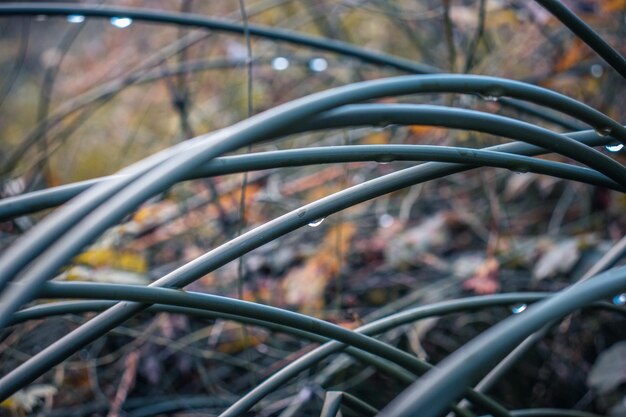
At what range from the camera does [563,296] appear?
251 mm

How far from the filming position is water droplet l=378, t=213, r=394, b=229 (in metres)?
1.45

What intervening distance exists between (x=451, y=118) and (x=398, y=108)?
4cm

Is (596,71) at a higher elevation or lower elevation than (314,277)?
higher

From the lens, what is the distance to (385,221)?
1.48 metres

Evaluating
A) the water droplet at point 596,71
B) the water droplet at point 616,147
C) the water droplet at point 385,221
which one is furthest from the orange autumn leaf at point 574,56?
the water droplet at point 616,147

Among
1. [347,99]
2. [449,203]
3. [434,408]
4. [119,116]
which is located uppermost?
[119,116]

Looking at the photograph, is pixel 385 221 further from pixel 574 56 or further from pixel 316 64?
pixel 574 56

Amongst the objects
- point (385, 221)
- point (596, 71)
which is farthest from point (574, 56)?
point (385, 221)

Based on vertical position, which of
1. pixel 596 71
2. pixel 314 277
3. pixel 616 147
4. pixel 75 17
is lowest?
pixel 616 147

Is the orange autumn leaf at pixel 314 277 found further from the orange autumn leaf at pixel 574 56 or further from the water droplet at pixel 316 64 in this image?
the orange autumn leaf at pixel 574 56

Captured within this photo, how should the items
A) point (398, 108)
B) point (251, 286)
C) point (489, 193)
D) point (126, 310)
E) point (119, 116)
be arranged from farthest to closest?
point (119, 116) < point (251, 286) < point (489, 193) < point (126, 310) < point (398, 108)

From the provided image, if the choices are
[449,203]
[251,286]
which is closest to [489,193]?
[449,203]

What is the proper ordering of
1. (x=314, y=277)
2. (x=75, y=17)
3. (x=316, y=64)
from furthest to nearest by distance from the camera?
(x=316, y=64) → (x=314, y=277) → (x=75, y=17)

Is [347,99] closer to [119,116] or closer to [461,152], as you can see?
[461,152]
